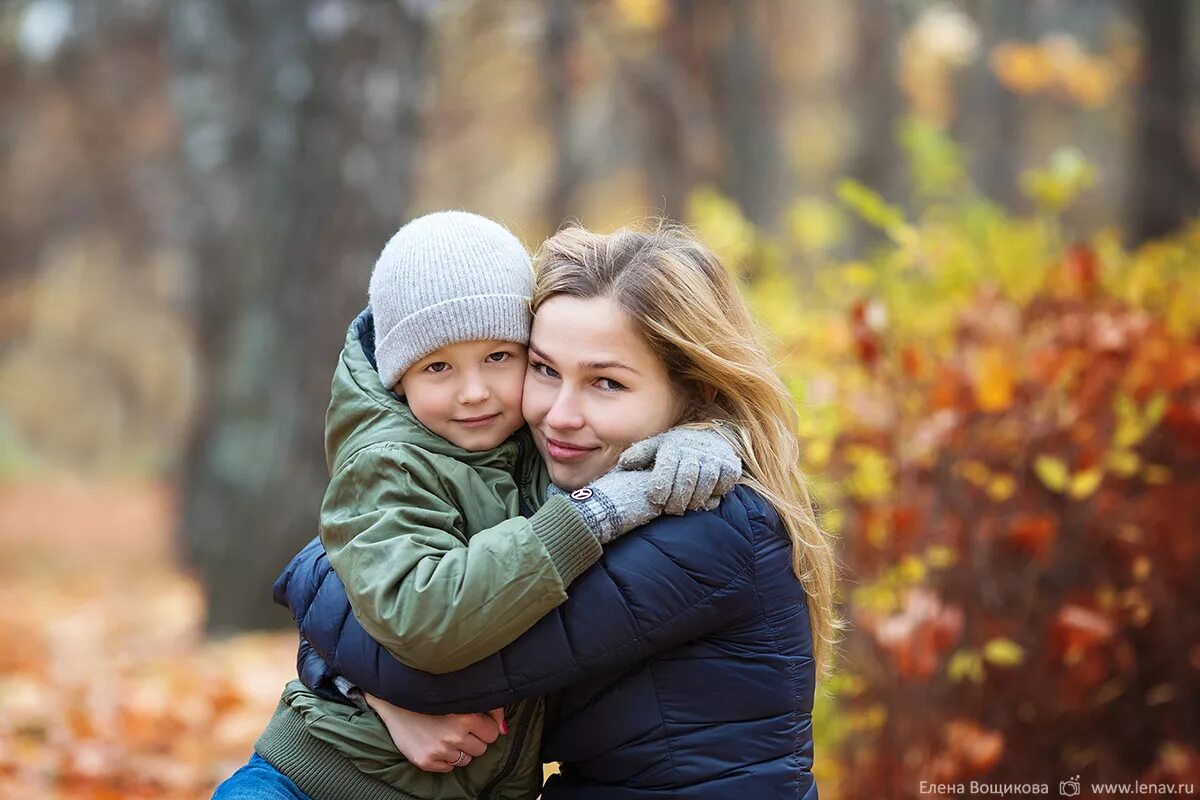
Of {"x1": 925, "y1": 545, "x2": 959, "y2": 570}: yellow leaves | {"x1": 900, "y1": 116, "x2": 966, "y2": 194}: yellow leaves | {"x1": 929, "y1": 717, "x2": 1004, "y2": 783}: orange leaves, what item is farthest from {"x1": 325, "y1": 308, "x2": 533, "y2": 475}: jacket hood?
{"x1": 900, "y1": 116, "x2": 966, "y2": 194}: yellow leaves

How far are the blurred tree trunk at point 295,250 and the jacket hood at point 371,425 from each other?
12.5ft

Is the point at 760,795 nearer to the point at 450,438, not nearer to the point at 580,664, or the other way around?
the point at 580,664

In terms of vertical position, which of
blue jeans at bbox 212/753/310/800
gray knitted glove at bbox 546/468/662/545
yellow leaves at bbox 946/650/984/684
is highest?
yellow leaves at bbox 946/650/984/684

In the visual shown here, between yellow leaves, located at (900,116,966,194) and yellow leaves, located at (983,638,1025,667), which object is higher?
yellow leaves, located at (900,116,966,194)

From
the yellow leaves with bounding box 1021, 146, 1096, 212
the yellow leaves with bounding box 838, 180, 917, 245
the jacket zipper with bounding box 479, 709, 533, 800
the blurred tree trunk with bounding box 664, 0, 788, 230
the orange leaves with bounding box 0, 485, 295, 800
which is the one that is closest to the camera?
the jacket zipper with bounding box 479, 709, 533, 800

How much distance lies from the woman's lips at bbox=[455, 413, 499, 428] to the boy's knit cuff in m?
0.36

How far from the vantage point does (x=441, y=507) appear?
2.45 m

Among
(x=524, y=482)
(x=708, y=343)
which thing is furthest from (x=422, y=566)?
(x=708, y=343)

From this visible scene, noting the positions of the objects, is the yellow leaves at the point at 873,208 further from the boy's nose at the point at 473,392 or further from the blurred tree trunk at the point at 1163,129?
the blurred tree trunk at the point at 1163,129

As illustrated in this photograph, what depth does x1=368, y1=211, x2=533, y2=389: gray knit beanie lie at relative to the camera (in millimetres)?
2586

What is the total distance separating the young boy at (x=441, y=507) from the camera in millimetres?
2266

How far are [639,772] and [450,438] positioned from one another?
0.76 metres

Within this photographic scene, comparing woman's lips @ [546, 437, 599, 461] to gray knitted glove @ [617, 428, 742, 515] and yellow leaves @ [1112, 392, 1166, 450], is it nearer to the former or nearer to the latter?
gray knitted glove @ [617, 428, 742, 515]

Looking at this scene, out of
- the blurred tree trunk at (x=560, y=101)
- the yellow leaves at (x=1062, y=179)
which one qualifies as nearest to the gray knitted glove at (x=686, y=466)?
the yellow leaves at (x=1062, y=179)
